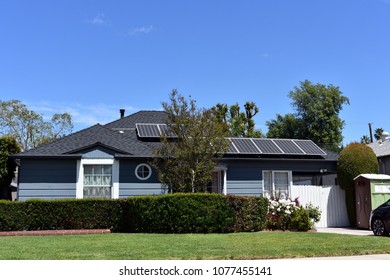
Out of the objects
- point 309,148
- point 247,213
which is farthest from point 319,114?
point 247,213

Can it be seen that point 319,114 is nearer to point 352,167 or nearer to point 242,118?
point 242,118

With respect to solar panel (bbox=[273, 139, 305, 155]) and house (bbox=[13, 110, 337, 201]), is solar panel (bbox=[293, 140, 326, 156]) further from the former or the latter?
solar panel (bbox=[273, 139, 305, 155])

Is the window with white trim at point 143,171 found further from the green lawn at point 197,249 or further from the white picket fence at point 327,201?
the green lawn at point 197,249

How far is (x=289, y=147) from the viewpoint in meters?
22.4

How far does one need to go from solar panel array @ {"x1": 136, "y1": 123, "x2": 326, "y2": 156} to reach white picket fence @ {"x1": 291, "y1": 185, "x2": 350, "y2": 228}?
6.90ft

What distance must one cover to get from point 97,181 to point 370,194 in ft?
37.8

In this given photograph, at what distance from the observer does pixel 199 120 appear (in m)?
17.2

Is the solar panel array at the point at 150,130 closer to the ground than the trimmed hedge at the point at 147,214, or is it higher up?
higher up

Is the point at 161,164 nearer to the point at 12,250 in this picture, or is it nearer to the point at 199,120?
the point at 199,120

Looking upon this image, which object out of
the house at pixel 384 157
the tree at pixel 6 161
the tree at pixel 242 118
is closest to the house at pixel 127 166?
the tree at pixel 6 161

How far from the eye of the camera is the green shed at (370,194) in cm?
1847

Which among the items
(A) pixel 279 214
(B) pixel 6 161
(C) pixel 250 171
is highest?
(B) pixel 6 161

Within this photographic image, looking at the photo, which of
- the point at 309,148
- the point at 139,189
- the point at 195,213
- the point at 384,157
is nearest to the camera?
Result: the point at 195,213

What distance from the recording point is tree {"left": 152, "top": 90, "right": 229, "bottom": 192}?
669 inches
